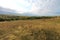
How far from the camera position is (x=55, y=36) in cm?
1688

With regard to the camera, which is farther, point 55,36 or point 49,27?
point 49,27

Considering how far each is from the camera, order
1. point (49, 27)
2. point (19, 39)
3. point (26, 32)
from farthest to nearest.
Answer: point (49, 27) → point (26, 32) → point (19, 39)

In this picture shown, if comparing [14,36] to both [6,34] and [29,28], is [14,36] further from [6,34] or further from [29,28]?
[29,28]

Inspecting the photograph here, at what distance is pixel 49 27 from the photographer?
18.5 metres

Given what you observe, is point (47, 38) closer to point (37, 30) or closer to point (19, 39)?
point (37, 30)

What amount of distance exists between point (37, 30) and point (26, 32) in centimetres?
127

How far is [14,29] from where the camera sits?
17.6m

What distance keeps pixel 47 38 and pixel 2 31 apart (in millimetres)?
4919

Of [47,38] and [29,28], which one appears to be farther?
[29,28]

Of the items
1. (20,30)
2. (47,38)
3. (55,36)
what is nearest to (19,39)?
(20,30)

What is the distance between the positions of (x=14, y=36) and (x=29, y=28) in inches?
91.0

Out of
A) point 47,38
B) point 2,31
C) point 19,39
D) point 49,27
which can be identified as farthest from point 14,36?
point 49,27

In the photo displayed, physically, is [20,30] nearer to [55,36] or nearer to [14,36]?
[14,36]

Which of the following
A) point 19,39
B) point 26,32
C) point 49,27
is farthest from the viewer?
point 49,27
